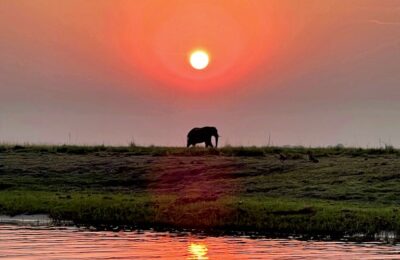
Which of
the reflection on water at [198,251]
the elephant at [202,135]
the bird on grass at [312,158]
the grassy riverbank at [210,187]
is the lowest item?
the reflection on water at [198,251]

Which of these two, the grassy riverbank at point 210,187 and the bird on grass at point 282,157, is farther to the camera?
the bird on grass at point 282,157

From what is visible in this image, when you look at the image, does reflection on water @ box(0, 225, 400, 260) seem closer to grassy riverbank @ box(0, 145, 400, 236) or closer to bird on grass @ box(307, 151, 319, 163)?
grassy riverbank @ box(0, 145, 400, 236)

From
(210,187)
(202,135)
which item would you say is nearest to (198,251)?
(210,187)

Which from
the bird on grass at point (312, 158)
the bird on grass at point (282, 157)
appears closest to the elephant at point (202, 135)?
the bird on grass at point (282, 157)

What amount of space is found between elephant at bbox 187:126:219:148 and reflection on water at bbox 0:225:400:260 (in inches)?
1262

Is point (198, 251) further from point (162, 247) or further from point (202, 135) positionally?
point (202, 135)

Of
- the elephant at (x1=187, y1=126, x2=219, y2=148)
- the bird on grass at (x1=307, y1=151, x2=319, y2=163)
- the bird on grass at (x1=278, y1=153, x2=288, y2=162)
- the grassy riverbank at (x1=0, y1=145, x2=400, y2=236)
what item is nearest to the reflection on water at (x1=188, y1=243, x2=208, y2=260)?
the grassy riverbank at (x1=0, y1=145, x2=400, y2=236)

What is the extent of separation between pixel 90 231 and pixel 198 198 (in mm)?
7494

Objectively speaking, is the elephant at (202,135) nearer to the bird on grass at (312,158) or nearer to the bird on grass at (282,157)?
the bird on grass at (282,157)

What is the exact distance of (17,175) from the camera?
42875 millimetres

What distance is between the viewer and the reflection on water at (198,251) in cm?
2112

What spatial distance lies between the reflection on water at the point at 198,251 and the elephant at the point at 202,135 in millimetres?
34979

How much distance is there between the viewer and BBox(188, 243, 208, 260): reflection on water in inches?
832

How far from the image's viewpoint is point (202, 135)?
193 feet
